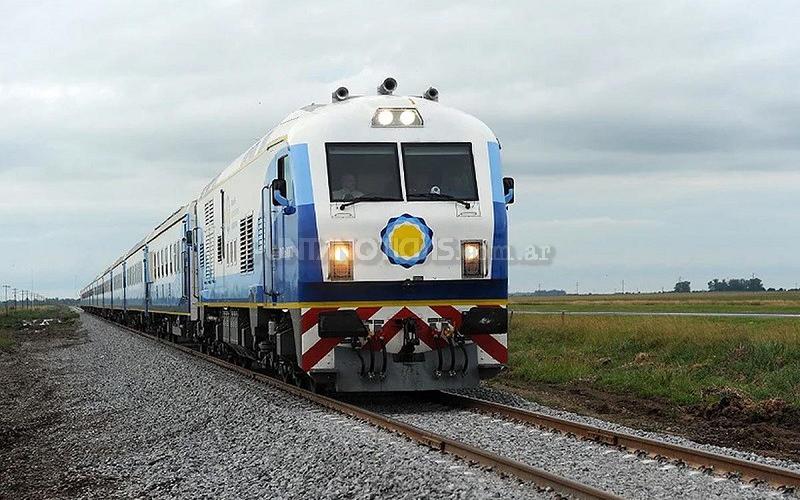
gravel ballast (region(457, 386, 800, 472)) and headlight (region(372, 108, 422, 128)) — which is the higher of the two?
headlight (region(372, 108, 422, 128))

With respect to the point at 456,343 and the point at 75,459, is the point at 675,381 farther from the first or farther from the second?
the point at 75,459

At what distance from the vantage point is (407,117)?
40.0ft

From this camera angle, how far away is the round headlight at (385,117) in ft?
39.7

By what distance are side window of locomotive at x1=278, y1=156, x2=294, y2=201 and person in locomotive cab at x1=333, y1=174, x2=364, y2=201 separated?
59 centimetres

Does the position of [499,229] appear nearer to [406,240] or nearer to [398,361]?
[406,240]

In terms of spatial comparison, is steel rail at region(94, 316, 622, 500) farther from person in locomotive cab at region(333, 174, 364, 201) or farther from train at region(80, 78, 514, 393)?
person in locomotive cab at region(333, 174, 364, 201)

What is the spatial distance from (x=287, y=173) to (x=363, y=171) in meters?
0.99

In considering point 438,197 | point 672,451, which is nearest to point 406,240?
point 438,197

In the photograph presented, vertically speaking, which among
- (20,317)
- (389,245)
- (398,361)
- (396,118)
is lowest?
(398,361)

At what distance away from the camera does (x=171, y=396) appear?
14656 millimetres

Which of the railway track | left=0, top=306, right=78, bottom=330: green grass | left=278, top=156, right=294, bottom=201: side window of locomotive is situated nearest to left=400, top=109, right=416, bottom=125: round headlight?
left=278, top=156, right=294, bottom=201: side window of locomotive

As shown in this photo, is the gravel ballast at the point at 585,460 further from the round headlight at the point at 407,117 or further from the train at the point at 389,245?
the round headlight at the point at 407,117

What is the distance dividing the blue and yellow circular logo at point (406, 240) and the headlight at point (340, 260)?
16.7 inches

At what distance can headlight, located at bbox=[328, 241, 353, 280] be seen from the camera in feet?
37.6
